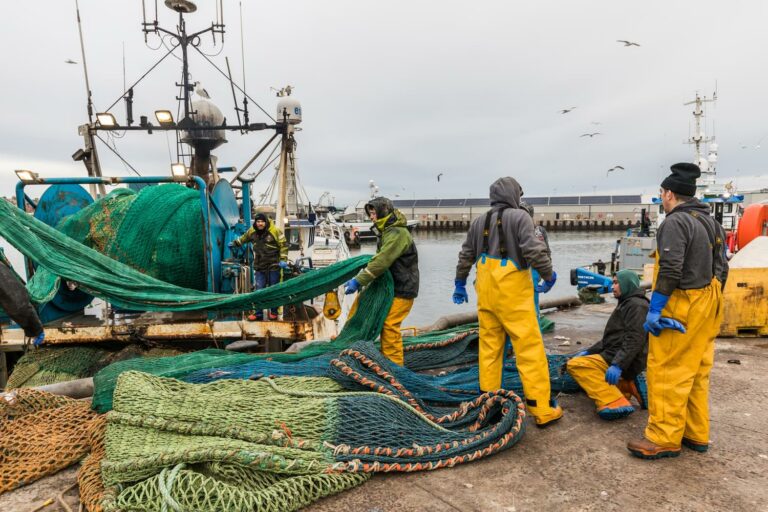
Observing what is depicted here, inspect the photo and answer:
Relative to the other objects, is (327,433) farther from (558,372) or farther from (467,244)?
(558,372)

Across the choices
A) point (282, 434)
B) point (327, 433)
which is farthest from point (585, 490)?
point (282, 434)

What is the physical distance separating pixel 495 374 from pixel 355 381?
994mm

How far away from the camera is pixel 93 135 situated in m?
8.08

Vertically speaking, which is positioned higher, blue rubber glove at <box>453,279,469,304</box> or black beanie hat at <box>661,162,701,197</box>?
black beanie hat at <box>661,162,701,197</box>

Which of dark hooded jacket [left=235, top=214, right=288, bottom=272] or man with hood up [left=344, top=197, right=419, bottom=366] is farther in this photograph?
dark hooded jacket [left=235, top=214, right=288, bottom=272]

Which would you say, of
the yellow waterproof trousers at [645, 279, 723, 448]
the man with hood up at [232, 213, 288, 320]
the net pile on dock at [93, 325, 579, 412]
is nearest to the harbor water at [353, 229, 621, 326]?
the man with hood up at [232, 213, 288, 320]

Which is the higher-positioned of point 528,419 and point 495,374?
point 495,374

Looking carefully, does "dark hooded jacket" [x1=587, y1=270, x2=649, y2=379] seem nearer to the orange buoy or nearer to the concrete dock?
the concrete dock

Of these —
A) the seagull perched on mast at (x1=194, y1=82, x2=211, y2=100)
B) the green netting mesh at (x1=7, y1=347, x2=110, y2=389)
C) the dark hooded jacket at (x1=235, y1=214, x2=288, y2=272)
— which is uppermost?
the seagull perched on mast at (x1=194, y1=82, x2=211, y2=100)

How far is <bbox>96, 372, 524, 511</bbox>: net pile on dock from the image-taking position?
2326 mm

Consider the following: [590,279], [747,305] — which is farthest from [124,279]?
[590,279]

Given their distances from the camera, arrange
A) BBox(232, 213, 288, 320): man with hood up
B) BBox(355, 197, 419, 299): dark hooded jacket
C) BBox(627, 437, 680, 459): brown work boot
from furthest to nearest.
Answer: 1. BBox(232, 213, 288, 320): man with hood up
2. BBox(355, 197, 419, 299): dark hooded jacket
3. BBox(627, 437, 680, 459): brown work boot

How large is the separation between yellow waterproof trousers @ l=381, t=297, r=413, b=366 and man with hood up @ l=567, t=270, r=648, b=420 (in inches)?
55.5

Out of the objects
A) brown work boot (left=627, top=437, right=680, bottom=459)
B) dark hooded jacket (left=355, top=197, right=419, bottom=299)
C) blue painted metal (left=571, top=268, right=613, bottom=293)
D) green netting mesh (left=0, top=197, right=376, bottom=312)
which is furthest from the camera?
blue painted metal (left=571, top=268, right=613, bottom=293)
